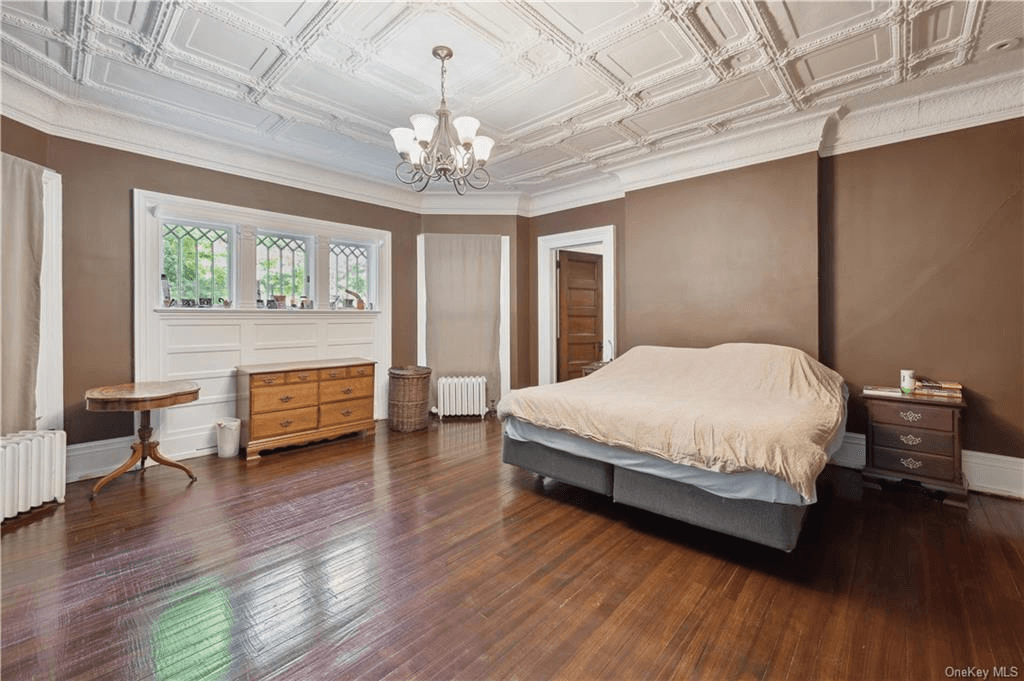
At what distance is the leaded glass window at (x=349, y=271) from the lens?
17.2ft

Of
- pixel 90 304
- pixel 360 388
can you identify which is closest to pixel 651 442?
pixel 360 388

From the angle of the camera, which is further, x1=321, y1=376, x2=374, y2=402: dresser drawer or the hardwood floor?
x1=321, y1=376, x2=374, y2=402: dresser drawer

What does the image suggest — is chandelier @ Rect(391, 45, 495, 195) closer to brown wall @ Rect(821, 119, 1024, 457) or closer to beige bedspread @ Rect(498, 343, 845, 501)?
beige bedspread @ Rect(498, 343, 845, 501)

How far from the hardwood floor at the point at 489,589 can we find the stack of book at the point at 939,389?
74cm

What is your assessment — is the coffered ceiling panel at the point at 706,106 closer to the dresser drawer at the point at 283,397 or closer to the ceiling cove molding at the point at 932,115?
the ceiling cove molding at the point at 932,115

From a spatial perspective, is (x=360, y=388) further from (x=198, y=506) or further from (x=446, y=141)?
(x=446, y=141)

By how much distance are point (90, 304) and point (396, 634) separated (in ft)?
12.2

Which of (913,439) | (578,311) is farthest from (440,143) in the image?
(913,439)

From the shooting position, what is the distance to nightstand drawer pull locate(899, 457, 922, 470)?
303 cm

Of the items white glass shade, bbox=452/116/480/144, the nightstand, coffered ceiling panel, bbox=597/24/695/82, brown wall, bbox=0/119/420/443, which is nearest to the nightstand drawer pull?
the nightstand

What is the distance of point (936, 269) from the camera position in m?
3.32

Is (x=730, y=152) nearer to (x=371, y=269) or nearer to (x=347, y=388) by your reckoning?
(x=371, y=269)

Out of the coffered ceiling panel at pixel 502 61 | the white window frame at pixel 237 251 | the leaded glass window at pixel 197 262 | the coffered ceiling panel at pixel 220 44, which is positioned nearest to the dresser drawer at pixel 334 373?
the white window frame at pixel 237 251

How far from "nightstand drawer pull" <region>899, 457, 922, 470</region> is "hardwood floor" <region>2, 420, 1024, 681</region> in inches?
8.9
